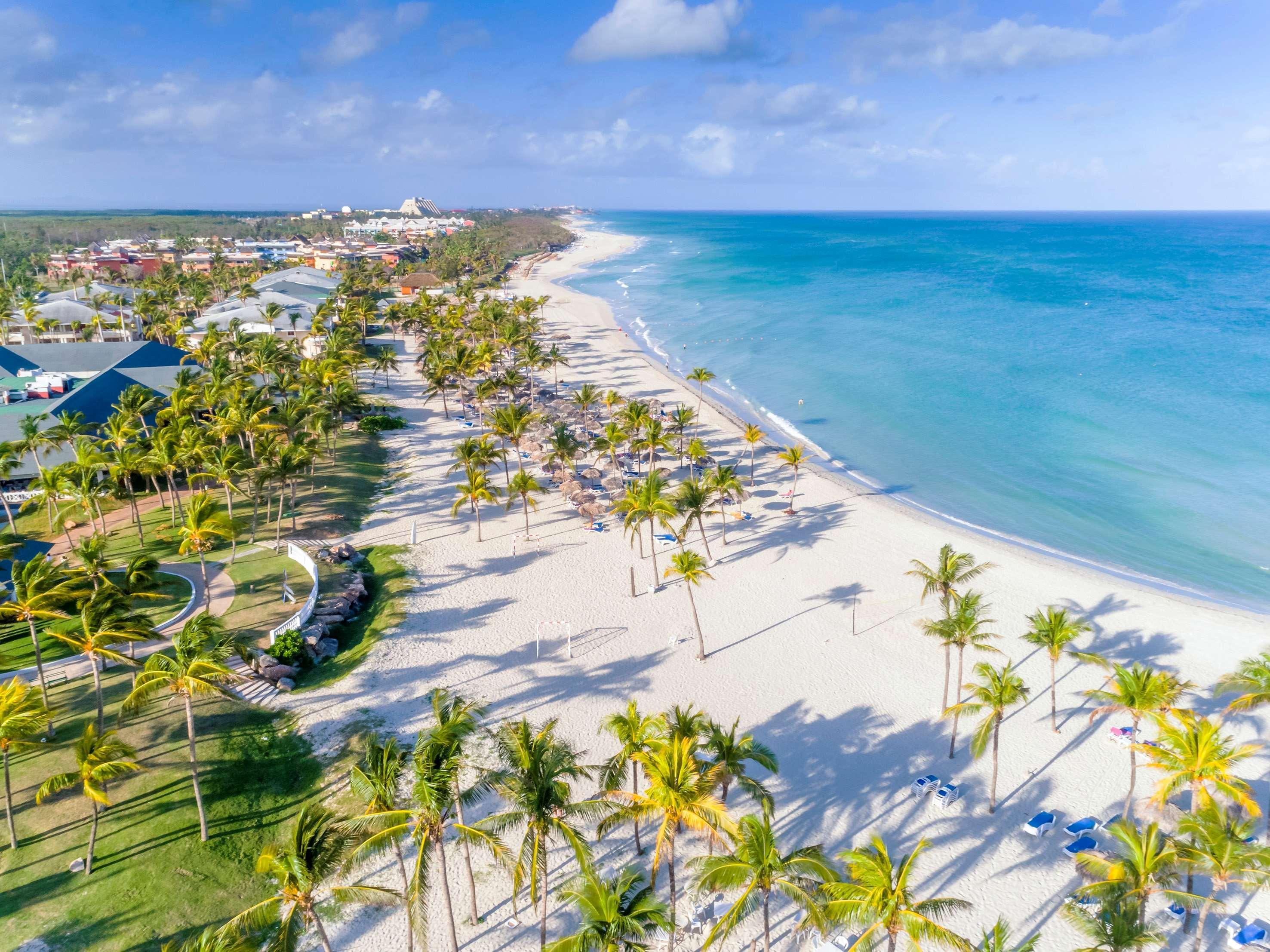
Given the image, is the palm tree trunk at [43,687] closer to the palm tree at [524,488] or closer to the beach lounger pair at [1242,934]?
the palm tree at [524,488]

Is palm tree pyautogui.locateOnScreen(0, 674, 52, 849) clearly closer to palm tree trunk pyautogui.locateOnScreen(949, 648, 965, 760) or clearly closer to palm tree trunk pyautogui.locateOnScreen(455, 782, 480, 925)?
palm tree trunk pyautogui.locateOnScreen(455, 782, 480, 925)

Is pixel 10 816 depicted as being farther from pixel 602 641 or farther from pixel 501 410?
pixel 501 410

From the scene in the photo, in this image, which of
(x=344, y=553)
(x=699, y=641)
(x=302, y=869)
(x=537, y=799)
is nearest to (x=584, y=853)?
(x=537, y=799)

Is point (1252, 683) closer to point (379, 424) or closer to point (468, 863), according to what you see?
point (468, 863)

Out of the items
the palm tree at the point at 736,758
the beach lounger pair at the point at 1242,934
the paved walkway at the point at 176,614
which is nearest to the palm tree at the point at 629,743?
the palm tree at the point at 736,758

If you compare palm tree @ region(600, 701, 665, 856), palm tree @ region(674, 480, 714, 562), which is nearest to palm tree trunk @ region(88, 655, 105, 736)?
palm tree @ region(600, 701, 665, 856)

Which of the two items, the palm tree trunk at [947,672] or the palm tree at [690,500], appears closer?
the palm tree trunk at [947,672]

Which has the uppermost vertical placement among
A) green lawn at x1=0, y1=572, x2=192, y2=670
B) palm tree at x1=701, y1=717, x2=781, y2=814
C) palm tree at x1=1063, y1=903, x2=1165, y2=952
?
palm tree at x1=701, y1=717, x2=781, y2=814
